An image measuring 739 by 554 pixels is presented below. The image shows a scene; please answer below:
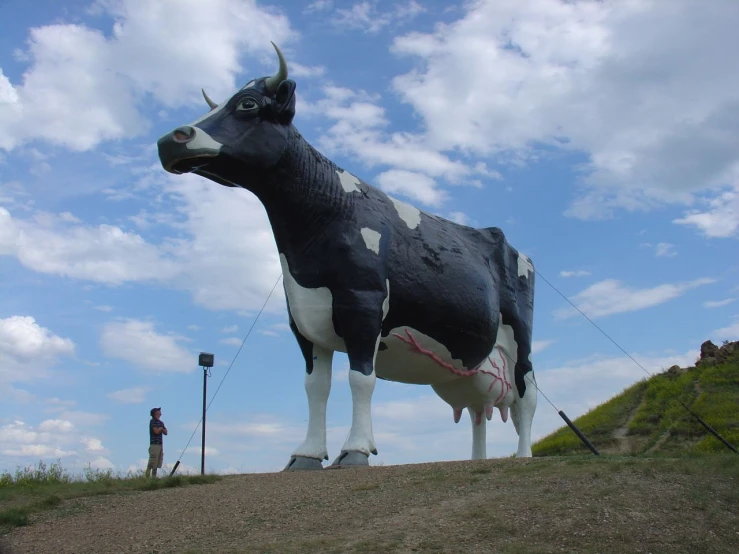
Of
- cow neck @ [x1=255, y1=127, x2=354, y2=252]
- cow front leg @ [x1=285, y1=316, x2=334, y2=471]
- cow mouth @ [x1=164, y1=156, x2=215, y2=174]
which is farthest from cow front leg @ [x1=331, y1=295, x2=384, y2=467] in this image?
cow mouth @ [x1=164, y1=156, x2=215, y2=174]

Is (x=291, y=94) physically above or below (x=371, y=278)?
above

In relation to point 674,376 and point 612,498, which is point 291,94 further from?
point 674,376

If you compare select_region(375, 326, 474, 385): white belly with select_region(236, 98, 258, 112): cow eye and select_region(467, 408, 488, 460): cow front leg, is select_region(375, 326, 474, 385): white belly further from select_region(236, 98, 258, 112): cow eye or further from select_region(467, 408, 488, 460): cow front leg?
select_region(236, 98, 258, 112): cow eye

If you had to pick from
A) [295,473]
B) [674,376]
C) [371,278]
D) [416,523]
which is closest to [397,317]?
[371,278]

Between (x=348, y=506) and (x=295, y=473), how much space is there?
213 cm

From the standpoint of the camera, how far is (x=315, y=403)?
9.80m

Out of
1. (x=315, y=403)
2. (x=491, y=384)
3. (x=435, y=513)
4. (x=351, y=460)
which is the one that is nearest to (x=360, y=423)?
(x=351, y=460)

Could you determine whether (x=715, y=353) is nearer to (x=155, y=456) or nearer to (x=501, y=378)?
(x=501, y=378)

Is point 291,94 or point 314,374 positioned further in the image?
point 314,374

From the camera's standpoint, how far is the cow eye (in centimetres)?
906

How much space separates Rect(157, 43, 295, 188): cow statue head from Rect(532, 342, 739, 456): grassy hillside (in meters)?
9.24

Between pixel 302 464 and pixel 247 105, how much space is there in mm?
4083

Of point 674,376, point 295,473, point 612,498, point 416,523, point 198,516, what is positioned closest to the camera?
point 416,523

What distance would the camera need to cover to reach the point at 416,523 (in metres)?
5.92
